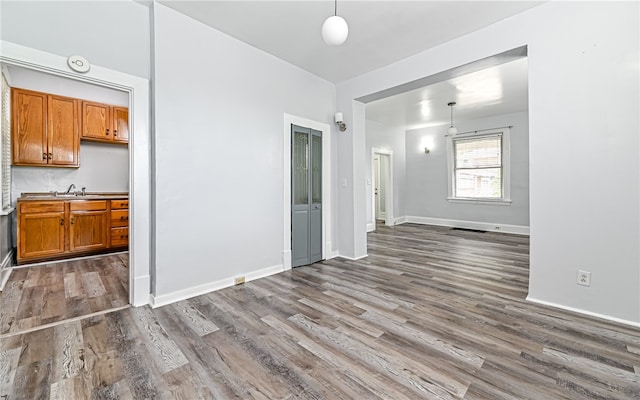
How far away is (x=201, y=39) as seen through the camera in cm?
273

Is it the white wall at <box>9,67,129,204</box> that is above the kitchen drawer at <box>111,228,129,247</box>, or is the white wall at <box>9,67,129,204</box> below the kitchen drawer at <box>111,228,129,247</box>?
above

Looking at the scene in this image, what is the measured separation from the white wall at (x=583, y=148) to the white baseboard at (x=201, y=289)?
2823mm

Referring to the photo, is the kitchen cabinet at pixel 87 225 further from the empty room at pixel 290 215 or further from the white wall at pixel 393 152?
the white wall at pixel 393 152

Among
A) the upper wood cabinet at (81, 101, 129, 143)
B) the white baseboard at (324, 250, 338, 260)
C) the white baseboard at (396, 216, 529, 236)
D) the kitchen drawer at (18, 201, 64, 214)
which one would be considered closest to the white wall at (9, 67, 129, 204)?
the upper wood cabinet at (81, 101, 129, 143)

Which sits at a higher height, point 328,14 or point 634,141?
point 328,14

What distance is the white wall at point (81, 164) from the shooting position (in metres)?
3.91

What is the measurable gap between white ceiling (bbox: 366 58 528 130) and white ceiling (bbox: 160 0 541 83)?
1.34m

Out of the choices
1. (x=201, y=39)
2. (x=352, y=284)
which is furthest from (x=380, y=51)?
(x=352, y=284)

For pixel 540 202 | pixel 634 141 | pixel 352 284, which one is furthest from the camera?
pixel 352 284

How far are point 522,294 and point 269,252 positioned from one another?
2.78 meters

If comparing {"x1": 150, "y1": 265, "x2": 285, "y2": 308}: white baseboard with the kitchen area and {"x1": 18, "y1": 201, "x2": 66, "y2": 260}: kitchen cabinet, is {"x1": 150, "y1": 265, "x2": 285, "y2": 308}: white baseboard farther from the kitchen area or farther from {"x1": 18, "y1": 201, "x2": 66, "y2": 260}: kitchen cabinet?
{"x1": 18, "y1": 201, "x2": 66, "y2": 260}: kitchen cabinet

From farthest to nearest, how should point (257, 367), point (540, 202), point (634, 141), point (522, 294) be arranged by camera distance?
point (522, 294) → point (540, 202) → point (634, 141) → point (257, 367)

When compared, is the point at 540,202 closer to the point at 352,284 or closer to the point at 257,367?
the point at 352,284

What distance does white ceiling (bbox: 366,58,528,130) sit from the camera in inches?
159
